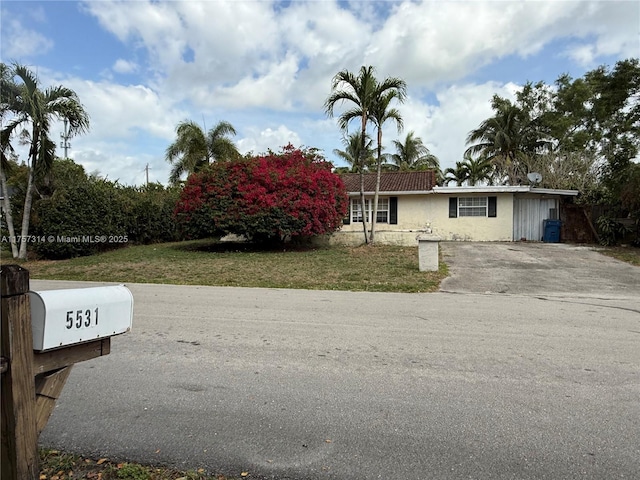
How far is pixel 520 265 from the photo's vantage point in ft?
45.2

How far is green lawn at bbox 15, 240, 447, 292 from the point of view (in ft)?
36.6

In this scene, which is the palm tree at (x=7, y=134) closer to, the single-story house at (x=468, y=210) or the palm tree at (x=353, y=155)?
the single-story house at (x=468, y=210)

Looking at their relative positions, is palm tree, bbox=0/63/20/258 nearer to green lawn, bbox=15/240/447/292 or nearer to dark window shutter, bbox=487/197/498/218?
green lawn, bbox=15/240/447/292

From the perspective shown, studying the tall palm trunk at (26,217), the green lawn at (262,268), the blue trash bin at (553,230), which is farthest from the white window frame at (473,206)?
the tall palm trunk at (26,217)

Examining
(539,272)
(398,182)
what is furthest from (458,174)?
(539,272)

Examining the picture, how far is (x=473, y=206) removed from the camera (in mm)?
21953

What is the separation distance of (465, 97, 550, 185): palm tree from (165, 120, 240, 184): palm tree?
19.1 m

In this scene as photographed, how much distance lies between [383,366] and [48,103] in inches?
638

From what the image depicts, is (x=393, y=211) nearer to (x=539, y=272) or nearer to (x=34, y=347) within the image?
(x=539, y=272)

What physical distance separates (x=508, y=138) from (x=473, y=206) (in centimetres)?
1382

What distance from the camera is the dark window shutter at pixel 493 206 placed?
21.6m

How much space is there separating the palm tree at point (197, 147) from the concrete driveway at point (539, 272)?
16210mm

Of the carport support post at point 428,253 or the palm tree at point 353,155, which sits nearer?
the carport support post at point 428,253

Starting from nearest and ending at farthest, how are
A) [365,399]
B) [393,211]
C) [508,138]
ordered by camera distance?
[365,399]
[393,211]
[508,138]
